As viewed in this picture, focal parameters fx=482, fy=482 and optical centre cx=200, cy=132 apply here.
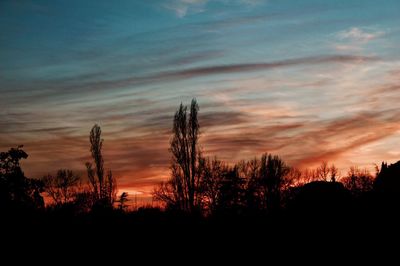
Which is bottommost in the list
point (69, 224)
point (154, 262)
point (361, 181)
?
point (154, 262)

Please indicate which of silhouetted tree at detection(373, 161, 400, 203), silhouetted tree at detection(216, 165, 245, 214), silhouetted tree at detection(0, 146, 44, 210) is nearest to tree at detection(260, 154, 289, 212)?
silhouetted tree at detection(216, 165, 245, 214)

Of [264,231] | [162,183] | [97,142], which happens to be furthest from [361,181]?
[264,231]

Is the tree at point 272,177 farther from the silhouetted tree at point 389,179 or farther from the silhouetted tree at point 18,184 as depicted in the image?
the silhouetted tree at point 18,184

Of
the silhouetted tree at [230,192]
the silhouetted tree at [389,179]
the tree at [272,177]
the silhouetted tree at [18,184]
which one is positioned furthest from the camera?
the tree at [272,177]

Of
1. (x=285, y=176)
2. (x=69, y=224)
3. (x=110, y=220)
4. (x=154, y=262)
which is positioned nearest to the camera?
(x=154, y=262)

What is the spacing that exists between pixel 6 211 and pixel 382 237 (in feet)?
62.4

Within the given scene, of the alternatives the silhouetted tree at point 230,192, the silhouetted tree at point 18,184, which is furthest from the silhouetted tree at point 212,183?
the silhouetted tree at point 18,184

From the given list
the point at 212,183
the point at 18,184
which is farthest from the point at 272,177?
the point at 18,184

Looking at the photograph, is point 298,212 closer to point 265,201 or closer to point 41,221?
point 41,221

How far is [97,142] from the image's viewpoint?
2152 inches

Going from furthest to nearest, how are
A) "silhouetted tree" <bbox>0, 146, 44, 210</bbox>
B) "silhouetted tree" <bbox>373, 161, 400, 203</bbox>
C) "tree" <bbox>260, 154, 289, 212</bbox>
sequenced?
"tree" <bbox>260, 154, 289, 212</bbox> → "silhouetted tree" <bbox>373, 161, 400, 203</bbox> → "silhouetted tree" <bbox>0, 146, 44, 210</bbox>

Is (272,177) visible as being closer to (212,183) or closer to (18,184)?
(212,183)

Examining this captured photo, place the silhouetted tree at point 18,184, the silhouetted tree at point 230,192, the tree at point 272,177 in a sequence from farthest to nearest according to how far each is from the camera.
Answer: the tree at point 272,177, the silhouetted tree at point 230,192, the silhouetted tree at point 18,184

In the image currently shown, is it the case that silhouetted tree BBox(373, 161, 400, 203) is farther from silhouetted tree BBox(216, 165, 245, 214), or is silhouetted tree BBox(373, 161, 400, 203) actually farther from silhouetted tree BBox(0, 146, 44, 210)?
silhouetted tree BBox(0, 146, 44, 210)
